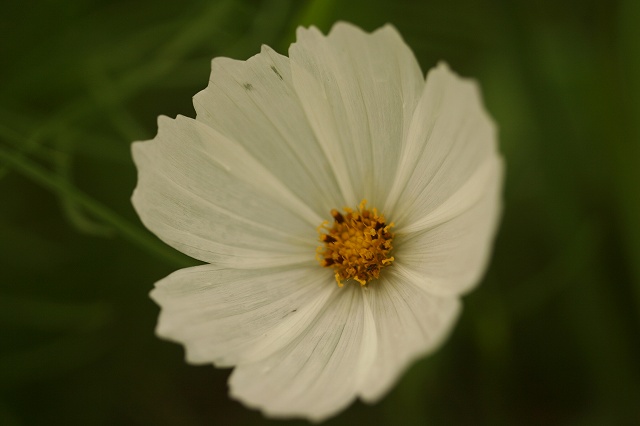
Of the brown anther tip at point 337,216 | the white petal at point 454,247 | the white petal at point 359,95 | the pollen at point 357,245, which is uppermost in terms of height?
the white petal at point 359,95

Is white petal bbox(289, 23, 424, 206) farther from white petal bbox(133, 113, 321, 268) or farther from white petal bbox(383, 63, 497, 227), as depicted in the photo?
white petal bbox(133, 113, 321, 268)

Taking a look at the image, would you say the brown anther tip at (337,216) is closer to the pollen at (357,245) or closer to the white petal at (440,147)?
the pollen at (357,245)

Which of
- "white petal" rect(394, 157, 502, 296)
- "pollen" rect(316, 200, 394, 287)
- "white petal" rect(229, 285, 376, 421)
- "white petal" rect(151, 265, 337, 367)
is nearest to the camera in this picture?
"white petal" rect(394, 157, 502, 296)

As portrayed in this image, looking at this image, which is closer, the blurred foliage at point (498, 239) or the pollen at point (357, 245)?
the pollen at point (357, 245)

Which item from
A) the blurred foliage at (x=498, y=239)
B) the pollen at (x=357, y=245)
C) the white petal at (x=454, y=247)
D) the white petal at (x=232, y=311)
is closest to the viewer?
the white petal at (x=454, y=247)

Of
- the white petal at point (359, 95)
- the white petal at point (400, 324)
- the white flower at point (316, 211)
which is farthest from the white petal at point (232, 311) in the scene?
the white petal at point (359, 95)

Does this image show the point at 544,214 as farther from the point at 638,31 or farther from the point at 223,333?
the point at 223,333

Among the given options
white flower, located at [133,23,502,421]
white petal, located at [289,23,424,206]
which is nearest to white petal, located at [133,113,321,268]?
white flower, located at [133,23,502,421]

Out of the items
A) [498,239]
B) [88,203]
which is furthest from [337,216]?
[498,239]
